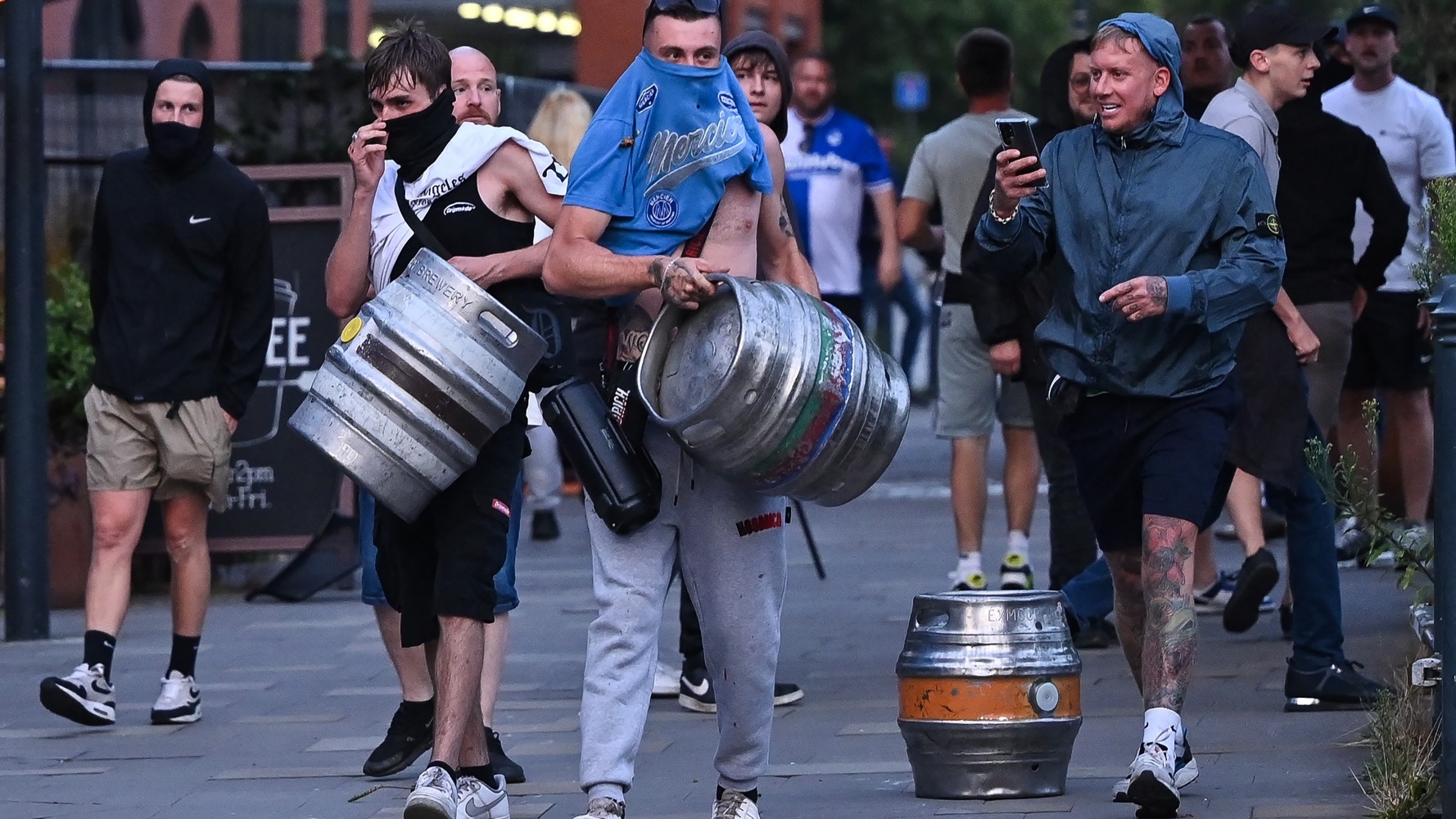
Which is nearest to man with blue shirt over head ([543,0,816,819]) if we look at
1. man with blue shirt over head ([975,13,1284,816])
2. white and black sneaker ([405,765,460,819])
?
white and black sneaker ([405,765,460,819])

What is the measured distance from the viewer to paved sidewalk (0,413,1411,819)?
6008 millimetres

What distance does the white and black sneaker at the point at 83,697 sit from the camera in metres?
7.23

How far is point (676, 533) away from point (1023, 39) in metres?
40.1

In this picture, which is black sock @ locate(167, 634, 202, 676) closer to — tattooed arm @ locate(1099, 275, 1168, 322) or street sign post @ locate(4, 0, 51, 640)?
street sign post @ locate(4, 0, 51, 640)

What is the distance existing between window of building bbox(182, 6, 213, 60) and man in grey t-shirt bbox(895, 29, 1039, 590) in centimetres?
1376

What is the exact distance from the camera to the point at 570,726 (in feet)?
23.8

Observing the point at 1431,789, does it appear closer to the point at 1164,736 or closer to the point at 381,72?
the point at 1164,736

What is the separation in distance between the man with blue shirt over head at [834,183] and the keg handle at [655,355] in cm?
694

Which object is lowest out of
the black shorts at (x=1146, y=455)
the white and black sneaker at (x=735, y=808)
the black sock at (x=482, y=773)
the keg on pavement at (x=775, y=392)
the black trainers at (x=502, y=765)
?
the black trainers at (x=502, y=765)

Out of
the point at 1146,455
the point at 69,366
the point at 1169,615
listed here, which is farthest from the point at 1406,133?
the point at 69,366

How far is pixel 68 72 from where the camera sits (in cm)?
1159

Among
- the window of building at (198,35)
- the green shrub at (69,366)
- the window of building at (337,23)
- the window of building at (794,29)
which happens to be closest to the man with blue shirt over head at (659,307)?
the green shrub at (69,366)

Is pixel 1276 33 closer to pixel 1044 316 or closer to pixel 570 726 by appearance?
pixel 1044 316

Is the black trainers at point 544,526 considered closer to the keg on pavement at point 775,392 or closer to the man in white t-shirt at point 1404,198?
the man in white t-shirt at point 1404,198
